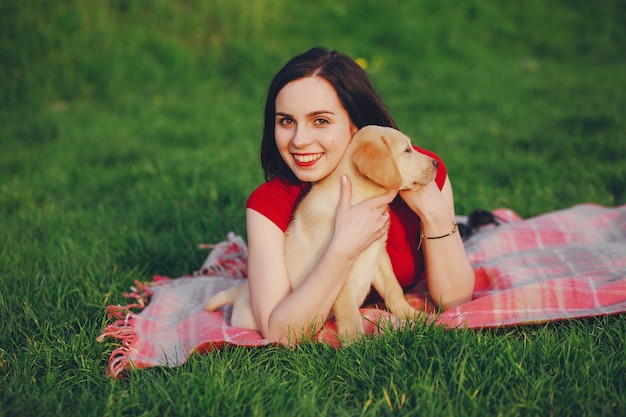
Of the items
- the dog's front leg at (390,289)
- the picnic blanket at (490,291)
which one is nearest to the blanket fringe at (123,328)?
the picnic blanket at (490,291)

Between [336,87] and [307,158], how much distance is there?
1.16 ft

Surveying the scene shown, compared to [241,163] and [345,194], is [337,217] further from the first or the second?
[241,163]

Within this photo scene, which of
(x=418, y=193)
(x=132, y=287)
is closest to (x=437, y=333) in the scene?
(x=418, y=193)

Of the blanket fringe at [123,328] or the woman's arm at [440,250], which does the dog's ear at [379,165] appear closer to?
the woman's arm at [440,250]

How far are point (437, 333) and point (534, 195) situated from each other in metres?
2.66

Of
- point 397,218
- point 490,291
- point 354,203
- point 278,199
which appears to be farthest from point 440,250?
point 278,199

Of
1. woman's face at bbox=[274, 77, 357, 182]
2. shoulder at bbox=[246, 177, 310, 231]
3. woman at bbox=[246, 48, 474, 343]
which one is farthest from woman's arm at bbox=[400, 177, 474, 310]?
shoulder at bbox=[246, 177, 310, 231]

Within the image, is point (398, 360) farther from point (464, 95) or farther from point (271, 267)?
point (464, 95)

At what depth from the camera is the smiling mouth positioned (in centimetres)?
237

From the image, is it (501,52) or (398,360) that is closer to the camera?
(398,360)

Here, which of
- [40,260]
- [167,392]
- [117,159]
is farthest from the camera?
[117,159]

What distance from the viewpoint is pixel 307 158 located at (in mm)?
2373

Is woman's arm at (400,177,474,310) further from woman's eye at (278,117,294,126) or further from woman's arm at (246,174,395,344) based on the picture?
woman's eye at (278,117,294,126)

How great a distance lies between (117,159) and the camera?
17.4 ft
